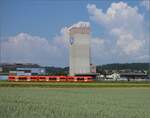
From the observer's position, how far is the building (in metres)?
158

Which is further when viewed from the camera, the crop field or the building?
the building

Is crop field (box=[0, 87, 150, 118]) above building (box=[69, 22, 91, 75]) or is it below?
below

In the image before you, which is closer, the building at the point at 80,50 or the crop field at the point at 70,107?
the crop field at the point at 70,107

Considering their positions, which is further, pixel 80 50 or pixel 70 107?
pixel 80 50

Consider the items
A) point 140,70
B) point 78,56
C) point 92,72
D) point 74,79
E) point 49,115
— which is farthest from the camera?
point 140,70

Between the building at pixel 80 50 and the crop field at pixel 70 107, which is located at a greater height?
the building at pixel 80 50

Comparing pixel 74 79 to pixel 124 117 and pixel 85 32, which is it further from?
pixel 124 117

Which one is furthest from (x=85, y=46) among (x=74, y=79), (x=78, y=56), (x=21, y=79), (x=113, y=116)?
(x=113, y=116)

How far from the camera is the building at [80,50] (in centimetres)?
15788

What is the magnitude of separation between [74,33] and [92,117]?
145779 mm

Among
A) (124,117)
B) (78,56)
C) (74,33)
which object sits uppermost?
(74,33)

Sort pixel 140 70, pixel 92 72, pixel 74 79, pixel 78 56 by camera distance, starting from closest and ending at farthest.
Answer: pixel 74 79 < pixel 78 56 < pixel 92 72 < pixel 140 70

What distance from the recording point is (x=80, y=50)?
519 feet

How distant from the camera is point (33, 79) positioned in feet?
388
